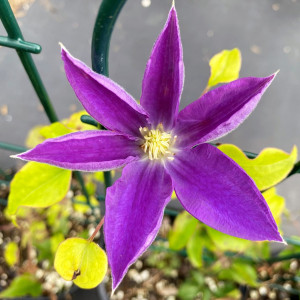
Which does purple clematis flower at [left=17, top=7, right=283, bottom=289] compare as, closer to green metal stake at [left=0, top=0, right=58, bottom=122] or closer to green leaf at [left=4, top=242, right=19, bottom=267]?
green metal stake at [left=0, top=0, right=58, bottom=122]

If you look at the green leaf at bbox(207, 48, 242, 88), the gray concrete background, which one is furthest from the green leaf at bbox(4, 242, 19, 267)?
the green leaf at bbox(207, 48, 242, 88)

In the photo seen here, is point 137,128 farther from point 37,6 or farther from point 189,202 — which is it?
point 37,6

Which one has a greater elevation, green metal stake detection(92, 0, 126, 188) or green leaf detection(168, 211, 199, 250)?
green metal stake detection(92, 0, 126, 188)

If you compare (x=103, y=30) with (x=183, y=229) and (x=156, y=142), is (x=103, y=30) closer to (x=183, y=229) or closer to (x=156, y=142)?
(x=156, y=142)

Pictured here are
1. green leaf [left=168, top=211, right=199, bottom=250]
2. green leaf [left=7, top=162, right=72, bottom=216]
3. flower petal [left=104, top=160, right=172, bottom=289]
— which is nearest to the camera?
flower petal [left=104, top=160, right=172, bottom=289]

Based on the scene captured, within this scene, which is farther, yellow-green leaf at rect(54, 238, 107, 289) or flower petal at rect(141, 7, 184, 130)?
yellow-green leaf at rect(54, 238, 107, 289)

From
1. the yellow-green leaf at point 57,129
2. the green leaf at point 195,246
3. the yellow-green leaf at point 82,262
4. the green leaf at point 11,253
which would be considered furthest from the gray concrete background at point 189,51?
the yellow-green leaf at point 82,262

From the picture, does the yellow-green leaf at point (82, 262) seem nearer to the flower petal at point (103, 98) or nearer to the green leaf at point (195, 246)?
the flower petal at point (103, 98)
